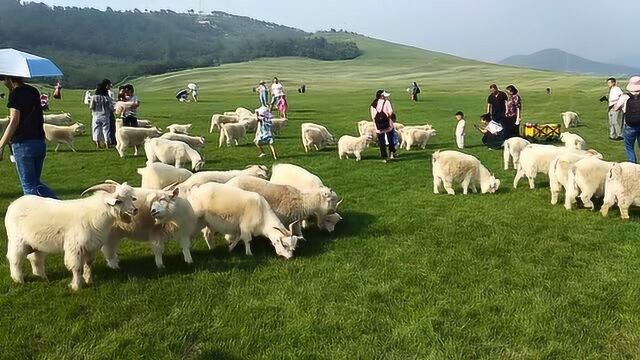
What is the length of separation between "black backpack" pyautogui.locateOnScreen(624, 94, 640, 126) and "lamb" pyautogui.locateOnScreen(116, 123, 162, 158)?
1411 centimetres

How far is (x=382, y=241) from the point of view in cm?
954

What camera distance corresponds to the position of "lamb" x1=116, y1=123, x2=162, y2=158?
60.4ft

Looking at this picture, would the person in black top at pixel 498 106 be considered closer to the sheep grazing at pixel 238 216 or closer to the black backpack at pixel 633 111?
the black backpack at pixel 633 111

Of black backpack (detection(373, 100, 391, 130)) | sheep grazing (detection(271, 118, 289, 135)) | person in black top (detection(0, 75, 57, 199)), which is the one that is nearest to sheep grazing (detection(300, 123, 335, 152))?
black backpack (detection(373, 100, 391, 130))

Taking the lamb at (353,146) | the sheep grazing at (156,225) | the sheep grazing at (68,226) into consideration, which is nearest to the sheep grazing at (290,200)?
the sheep grazing at (156,225)

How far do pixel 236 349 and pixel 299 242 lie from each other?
3.81m

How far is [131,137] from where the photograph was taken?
61.0ft

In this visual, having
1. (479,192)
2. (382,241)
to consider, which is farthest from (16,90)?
(479,192)

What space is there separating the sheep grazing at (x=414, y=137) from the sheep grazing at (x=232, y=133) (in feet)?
20.8

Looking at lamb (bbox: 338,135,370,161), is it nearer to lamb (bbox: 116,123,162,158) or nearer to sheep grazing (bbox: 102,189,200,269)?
lamb (bbox: 116,123,162,158)

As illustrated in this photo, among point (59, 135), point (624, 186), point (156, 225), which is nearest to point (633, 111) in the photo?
point (624, 186)

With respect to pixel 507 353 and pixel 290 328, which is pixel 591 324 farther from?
pixel 290 328

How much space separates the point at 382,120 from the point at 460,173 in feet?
15.4

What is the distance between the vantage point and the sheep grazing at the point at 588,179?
36.2 ft
